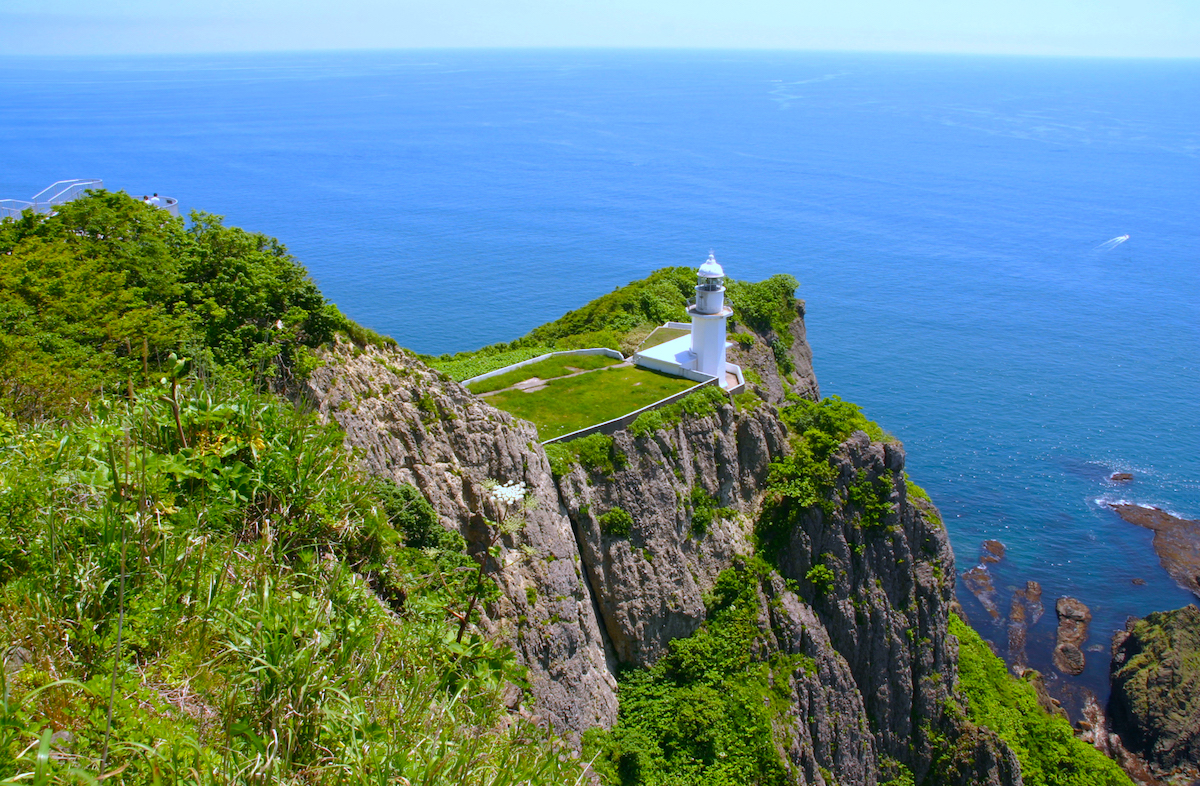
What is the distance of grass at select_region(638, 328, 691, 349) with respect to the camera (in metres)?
39.8

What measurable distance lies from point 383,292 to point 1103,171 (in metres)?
142

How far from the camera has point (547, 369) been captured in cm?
3559

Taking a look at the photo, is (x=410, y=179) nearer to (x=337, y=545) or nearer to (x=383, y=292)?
(x=383, y=292)

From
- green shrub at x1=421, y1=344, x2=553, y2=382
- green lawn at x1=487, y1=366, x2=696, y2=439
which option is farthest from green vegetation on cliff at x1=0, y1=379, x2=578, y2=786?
green shrub at x1=421, y1=344, x2=553, y2=382

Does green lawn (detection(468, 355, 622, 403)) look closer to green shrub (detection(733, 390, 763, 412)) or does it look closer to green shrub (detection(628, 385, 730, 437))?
green shrub (detection(628, 385, 730, 437))

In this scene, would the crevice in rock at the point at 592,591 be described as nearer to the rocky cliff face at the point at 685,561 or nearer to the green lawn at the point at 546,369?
the rocky cliff face at the point at 685,561

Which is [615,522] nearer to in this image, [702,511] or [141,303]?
[702,511]

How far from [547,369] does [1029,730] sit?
→ 87.8 feet

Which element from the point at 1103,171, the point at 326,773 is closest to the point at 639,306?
the point at 326,773

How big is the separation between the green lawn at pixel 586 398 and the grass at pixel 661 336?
13.2 feet

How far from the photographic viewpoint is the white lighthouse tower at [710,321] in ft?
113

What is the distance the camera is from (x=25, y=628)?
6688 mm

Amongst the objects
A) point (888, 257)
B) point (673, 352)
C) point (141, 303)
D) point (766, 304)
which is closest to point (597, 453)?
point (673, 352)

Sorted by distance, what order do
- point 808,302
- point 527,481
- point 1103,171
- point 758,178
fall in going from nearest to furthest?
point 527,481
point 808,302
point 758,178
point 1103,171
